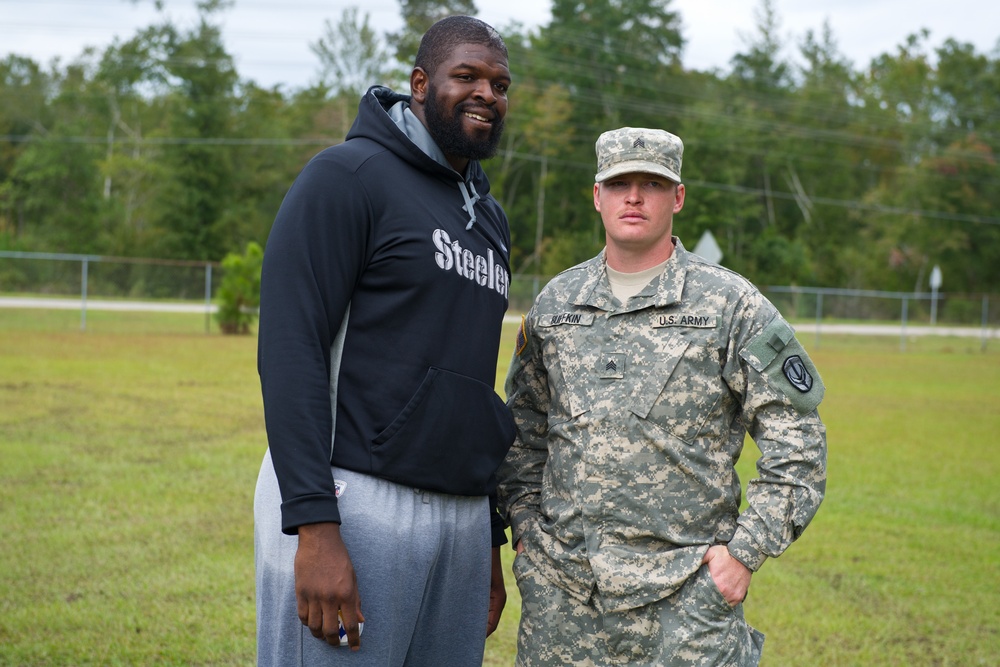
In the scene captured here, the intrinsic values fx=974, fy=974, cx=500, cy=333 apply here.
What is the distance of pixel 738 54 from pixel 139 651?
59285 mm

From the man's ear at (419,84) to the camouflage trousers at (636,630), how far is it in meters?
1.31

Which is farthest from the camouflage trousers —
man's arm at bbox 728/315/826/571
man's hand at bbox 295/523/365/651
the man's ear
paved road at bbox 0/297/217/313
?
paved road at bbox 0/297/217/313

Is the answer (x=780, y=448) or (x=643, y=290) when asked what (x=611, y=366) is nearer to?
(x=643, y=290)

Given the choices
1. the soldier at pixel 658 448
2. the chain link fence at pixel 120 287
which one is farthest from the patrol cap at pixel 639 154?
the chain link fence at pixel 120 287

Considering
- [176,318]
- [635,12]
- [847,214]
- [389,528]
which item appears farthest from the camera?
[847,214]

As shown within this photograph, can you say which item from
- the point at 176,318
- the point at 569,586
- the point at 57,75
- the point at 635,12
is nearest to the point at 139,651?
the point at 569,586

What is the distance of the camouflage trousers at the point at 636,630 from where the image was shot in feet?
8.19

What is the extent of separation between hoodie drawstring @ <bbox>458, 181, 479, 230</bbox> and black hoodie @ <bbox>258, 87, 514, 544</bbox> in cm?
3

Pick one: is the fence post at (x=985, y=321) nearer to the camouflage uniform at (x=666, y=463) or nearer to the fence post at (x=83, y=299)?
the fence post at (x=83, y=299)

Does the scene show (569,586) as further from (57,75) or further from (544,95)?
(57,75)

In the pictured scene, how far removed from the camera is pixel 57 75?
60.3m

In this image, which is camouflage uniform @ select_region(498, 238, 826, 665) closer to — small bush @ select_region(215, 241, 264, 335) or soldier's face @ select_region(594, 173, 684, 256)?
soldier's face @ select_region(594, 173, 684, 256)

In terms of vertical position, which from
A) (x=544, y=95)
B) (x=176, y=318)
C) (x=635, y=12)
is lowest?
(x=176, y=318)

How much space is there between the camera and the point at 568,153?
46.3m
